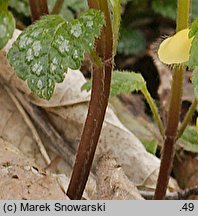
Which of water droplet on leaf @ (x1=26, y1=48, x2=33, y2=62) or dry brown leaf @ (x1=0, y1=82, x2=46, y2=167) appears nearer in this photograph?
water droplet on leaf @ (x1=26, y1=48, x2=33, y2=62)

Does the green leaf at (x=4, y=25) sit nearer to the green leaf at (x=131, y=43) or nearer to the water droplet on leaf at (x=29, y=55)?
the water droplet on leaf at (x=29, y=55)

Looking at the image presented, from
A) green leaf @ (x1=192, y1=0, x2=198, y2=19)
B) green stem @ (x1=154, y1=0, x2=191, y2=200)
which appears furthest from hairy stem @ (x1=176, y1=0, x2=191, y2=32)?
green leaf @ (x1=192, y1=0, x2=198, y2=19)

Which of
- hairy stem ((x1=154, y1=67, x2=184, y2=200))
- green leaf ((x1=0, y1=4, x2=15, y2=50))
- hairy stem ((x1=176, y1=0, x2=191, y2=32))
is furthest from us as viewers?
green leaf ((x1=0, y1=4, x2=15, y2=50))

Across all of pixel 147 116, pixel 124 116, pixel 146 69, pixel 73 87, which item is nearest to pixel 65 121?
pixel 73 87

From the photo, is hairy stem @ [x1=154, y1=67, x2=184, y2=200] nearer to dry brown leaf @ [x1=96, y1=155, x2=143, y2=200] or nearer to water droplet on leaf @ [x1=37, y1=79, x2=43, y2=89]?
dry brown leaf @ [x1=96, y1=155, x2=143, y2=200]

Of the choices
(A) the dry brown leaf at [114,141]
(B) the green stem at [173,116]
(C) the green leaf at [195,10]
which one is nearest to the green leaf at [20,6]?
(A) the dry brown leaf at [114,141]
